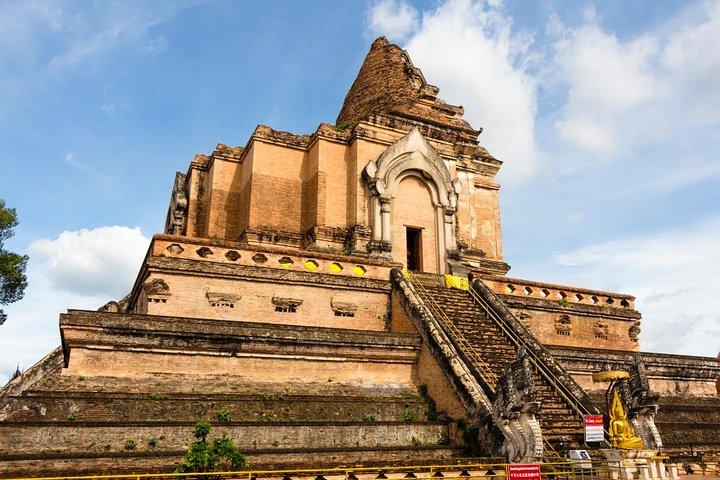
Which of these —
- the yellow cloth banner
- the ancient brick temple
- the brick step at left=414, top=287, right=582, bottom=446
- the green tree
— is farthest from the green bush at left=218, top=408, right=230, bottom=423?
the green tree

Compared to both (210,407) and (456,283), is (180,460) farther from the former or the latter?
(456,283)

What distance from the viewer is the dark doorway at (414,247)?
22892 mm

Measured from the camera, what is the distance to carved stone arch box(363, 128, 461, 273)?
22.0 meters

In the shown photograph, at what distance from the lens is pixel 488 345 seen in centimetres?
1616

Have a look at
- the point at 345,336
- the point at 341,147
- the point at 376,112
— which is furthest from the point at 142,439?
the point at 376,112

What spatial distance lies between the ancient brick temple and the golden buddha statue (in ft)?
1.93

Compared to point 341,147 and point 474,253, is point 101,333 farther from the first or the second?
point 474,253

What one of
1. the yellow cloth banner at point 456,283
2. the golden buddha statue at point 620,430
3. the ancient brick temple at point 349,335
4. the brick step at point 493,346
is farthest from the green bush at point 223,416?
the yellow cloth banner at point 456,283

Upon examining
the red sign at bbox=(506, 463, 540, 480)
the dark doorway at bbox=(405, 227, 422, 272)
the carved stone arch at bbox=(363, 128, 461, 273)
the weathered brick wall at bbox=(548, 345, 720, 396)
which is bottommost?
the red sign at bbox=(506, 463, 540, 480)

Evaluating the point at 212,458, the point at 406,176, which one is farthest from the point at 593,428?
the point at 406,176

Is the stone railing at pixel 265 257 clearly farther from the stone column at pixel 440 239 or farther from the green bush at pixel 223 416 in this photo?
the green bush at pixel 223 416

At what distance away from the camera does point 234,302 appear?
16.5 meters

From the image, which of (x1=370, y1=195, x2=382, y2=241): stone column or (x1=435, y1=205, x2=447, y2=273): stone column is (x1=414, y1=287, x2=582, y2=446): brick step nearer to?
(x1=435, y1=205, x2=447, y2=273): stone column

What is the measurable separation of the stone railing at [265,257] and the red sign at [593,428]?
321 inches
